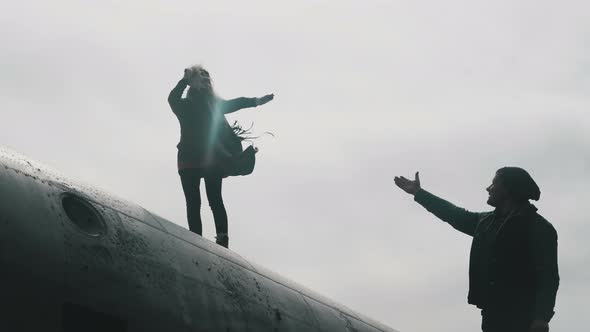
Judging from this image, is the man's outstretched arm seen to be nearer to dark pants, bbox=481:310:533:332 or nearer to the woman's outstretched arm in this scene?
dark pants, bbox=481:310:533:332

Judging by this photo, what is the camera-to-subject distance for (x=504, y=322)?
28.2 ft

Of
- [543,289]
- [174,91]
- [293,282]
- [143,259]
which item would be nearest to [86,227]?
[143,259]

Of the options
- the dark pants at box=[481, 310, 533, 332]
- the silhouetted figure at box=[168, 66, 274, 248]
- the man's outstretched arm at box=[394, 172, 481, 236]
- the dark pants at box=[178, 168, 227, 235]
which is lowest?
the dark pants at box=[481, 310, 533, 332]

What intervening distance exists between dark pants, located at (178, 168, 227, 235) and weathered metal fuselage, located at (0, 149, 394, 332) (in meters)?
2.63

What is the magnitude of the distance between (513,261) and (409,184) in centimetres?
192

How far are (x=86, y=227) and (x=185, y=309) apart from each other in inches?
41.1

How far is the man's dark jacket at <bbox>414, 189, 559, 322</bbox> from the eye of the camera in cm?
844

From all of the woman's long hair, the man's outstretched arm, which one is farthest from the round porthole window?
the woman's long hair

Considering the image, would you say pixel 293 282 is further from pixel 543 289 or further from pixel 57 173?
pixel 57 173

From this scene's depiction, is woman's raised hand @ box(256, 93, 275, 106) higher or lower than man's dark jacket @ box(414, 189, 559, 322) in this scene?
higher

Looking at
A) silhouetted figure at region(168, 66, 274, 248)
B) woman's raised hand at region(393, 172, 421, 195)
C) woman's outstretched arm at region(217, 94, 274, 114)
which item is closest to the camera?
woman's raised hand at region(393, 172, 421, 195)

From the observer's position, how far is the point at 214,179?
1160cm

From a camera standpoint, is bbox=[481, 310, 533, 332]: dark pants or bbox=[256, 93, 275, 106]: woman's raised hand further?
bbox=[256, 93, 275, 106]: woman's raised hand

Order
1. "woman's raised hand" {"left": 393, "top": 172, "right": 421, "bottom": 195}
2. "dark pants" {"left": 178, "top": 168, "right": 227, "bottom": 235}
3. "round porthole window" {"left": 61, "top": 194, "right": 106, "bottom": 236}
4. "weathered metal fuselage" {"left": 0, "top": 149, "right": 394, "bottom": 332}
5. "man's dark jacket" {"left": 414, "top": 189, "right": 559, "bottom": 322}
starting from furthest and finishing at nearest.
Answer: "dark pants" {"left": 178, "top": 168, "right": 227, "bottom": 235} < "woman's raised hand" {"left": 393, "top": 172, "right": 421, "bottom": 195} < "man's dark jacket" {"left": 414, "top": 189, "right": 559, "bottom": 322} < "round porthole window" {"left": 61, "top": 194, "right": 106, "bottom": 236} < "weathered metal fuselage" {"left": 0, "top": 149, "right": 394, "bottom": 332}
